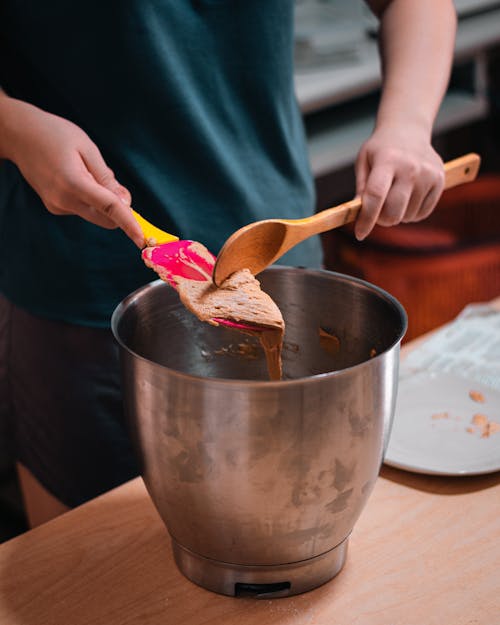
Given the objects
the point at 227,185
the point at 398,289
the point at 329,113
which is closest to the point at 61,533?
the point at 227,185

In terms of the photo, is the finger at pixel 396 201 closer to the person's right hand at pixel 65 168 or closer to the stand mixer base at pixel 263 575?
the person's right hand at pixel 65 168

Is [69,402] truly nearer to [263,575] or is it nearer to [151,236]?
[151,236]

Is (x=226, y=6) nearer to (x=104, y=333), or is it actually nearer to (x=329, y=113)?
(x=104, y=333)

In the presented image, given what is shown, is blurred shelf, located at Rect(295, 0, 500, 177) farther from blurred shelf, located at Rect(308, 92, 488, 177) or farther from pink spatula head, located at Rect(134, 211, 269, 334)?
pink spatula head, located at Rect(134, 211, 269, 334)

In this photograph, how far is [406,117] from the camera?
3.32 ft

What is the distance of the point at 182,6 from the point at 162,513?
608mm

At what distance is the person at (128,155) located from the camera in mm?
956

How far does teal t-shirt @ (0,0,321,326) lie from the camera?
3.20 feet

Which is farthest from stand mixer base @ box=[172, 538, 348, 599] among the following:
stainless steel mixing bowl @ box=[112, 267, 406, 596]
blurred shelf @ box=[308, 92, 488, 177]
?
blurred shelf @ box=[308, 92, 488, 177]

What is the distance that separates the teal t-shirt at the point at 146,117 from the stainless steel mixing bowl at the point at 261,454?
304mm

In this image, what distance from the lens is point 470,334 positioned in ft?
3.69

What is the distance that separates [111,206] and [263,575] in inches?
14.6

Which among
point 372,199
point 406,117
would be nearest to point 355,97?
point 406,117

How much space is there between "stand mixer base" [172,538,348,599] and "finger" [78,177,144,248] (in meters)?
0.30
